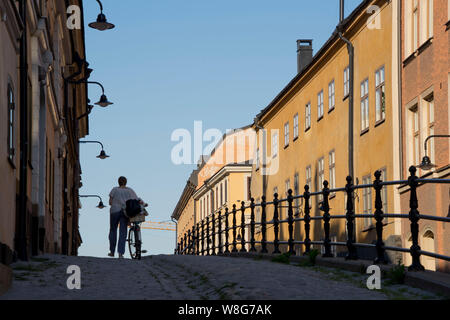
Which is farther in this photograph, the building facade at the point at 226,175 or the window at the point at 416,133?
the building facade at the point at 226,175

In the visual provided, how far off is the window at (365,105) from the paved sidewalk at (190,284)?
681 inches

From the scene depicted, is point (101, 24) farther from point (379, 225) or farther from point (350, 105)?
point (379, 225)

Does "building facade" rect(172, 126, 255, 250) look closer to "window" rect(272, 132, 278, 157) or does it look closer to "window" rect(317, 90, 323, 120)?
"window" rect(272, 132, 278, 157)

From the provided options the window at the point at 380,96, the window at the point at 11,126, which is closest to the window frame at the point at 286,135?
the window at the point at 380,96

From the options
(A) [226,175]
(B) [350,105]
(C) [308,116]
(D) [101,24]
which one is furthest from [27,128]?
(A) [226,175]

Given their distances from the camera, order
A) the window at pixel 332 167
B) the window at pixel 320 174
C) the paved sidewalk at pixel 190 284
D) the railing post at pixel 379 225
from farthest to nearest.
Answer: the window at pixel 320 174, the window at pixel 332 167, the railing post at pixel 379 225, the paved sidewalk at pixel 190 284

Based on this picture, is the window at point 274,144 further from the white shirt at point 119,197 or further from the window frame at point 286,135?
the white shirt at point 119,197

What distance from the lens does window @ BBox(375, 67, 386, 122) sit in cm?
2986

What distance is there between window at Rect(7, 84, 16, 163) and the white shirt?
15.4 feet

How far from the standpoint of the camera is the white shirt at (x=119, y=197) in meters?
20.2

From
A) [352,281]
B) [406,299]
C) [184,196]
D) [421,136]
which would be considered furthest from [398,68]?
[184,196]

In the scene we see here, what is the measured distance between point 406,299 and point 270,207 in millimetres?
40170

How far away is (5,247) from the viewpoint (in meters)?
13.5

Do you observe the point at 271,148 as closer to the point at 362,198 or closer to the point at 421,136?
the point at 362,198
